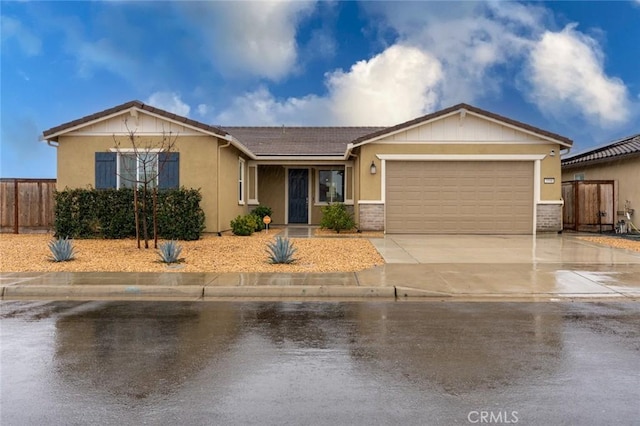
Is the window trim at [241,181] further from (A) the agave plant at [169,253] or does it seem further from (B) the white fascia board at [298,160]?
(A) the agave plant at [169,253]

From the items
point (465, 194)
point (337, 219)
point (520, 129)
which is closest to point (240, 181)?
point (337, 219)

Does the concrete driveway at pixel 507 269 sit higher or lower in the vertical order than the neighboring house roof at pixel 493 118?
lower

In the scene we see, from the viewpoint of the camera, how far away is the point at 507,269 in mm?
10125

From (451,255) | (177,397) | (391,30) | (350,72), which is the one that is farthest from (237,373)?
(350,72)

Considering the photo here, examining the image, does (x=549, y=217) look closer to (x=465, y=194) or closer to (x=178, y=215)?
(x=465, y=194)

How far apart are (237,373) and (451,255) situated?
861 cm

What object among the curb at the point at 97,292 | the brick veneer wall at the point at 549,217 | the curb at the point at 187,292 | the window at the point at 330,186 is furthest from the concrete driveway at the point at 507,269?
the window at the point at 330,186

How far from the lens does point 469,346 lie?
5297mm

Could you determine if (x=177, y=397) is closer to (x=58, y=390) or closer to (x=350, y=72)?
(x=58, y=390)

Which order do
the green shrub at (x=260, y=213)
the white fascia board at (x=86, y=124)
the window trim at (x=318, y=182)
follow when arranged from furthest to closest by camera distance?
the window trim at (x=318, y=182) < the green shrub at (x=260, y=213) < the white fascia board at (x=86, y=124)

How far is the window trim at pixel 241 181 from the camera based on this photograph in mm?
19469

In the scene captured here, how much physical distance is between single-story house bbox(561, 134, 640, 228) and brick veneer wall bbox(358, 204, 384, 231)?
925 cm

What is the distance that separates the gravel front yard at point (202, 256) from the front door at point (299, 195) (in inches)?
289

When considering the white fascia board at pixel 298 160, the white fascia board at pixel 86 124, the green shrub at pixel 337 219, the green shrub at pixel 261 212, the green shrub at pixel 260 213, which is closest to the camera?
the white fascia board at pixel 86 124
